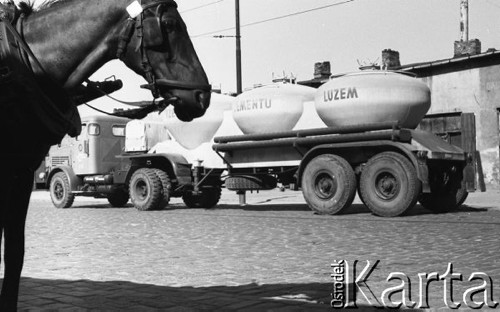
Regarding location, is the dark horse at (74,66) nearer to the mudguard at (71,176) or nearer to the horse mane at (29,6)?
the horse mane at (29,6)

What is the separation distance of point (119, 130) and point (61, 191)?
8.65 feet

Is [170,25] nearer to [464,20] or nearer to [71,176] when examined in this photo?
[71,176]

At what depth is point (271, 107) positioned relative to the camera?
15.5 metres

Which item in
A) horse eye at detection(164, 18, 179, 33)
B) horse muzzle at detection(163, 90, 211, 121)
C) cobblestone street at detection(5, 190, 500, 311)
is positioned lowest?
cobblestone street at detection(5, 190, 500, 311)

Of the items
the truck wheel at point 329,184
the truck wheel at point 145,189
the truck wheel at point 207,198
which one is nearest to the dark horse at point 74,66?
the truck wheel at point 329,184

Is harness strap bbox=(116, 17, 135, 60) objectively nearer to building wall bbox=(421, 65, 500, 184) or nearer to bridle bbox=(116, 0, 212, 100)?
bridle bbox=(116, 0, 212, 100)

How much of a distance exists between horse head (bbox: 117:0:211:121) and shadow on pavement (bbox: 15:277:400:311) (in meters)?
1.68

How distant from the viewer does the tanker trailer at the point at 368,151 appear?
13.1 meters

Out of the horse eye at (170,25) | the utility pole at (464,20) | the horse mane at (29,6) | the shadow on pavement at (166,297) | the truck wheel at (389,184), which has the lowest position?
the shadow on pavement at (166,297)

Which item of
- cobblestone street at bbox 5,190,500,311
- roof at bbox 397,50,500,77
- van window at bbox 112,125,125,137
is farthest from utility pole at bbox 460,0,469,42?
cobblestone street at bbox 5,190,500,311

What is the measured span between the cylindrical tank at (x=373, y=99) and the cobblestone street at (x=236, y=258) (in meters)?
2.18

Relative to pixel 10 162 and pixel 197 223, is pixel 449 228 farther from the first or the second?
pixel 10 162

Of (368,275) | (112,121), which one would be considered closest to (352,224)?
(368,275)

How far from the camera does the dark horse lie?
359cm
